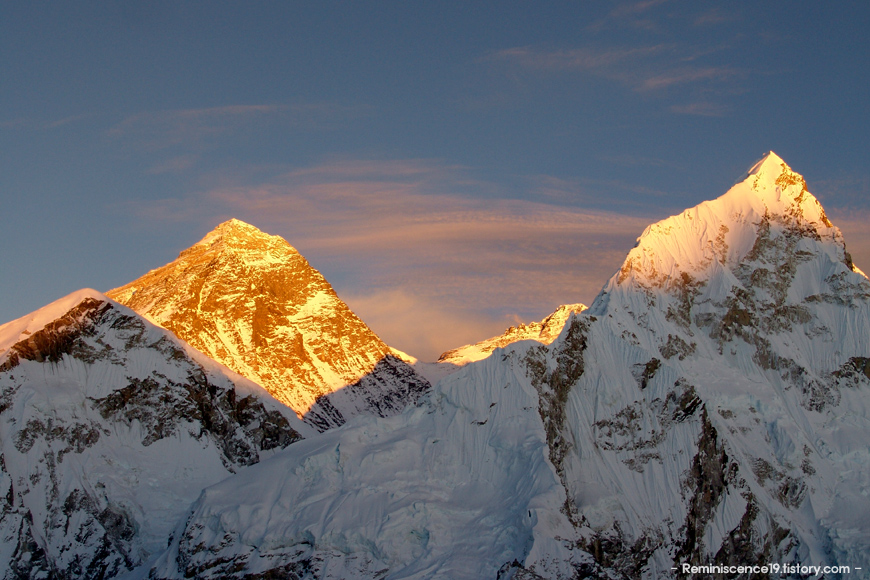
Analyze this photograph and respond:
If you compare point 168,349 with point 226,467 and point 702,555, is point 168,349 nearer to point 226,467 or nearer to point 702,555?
point 226,467

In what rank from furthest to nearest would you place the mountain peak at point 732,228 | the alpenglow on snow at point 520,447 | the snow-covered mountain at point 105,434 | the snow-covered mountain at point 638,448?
the mountain peak at point 732,228, the snow-covered mountain at point 105,434, the alpenglow on snow at point 520,447, the snow-covered mountain at point 638,448

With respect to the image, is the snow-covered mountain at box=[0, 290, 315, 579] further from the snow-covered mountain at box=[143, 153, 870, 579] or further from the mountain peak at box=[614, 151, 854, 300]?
the mountain peak at box=[614, 151, 854, 300]

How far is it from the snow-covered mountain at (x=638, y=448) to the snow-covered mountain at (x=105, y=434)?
13510mm

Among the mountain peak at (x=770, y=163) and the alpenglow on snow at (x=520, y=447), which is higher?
the mountain peak at (x=770, y=163)

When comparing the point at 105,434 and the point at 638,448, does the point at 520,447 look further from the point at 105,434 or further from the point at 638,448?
the point at 105,434

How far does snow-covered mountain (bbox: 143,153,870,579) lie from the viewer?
10825 cm

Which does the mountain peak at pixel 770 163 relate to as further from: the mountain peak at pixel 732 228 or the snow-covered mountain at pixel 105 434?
the snow-covered mountain at pixel 105 434

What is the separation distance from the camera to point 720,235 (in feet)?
534

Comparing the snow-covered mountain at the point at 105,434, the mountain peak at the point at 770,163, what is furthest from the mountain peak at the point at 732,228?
the snow-covered mountain at the point at 105,434

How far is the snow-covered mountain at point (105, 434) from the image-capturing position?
12012cm

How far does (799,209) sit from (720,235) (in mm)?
13152

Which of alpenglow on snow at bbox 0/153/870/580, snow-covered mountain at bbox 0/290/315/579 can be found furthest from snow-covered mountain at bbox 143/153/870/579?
snow-covered mountain at bbox 0/290/315/579

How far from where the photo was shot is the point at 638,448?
131 metres

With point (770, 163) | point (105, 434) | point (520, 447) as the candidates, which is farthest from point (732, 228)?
point (105, 434)
